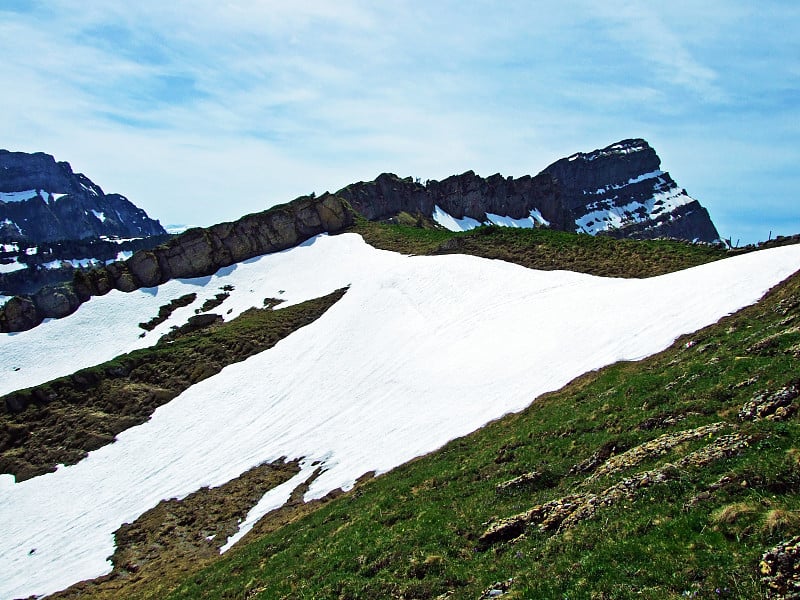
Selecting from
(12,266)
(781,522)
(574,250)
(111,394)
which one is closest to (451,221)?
(574,250)

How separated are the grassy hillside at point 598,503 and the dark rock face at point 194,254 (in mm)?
58201

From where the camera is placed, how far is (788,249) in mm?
31875

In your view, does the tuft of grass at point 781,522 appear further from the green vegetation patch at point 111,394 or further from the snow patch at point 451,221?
the snow patch at point 451,221

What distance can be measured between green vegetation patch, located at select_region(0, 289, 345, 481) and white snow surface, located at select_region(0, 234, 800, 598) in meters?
1.51

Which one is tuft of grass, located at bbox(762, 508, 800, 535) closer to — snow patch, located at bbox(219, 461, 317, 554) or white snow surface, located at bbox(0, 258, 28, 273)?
snow patch, located at bbox(219, 461, 317, 554)

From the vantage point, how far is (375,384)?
35625mm

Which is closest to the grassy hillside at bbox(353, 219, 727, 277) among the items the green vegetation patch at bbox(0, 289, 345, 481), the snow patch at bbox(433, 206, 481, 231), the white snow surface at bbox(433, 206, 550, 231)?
the green vegetation patch at bbox(0, 289, 345, 481)

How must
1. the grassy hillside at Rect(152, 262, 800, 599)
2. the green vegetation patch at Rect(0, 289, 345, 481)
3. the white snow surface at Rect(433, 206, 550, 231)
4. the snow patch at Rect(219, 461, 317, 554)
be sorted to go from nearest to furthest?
the grassy hillside at Rect(152, 262, 800, 599) < the snow patch at Rect(219, 461, 317, 554) < the green vegetation patch at Rect(0, 289, 345, 481) < the white snow surface at Rect(433, 206, 550, 231)

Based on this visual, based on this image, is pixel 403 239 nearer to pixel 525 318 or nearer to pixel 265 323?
pixel 265 323

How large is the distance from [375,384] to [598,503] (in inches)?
976

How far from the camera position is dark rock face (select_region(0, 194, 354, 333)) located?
66.8m

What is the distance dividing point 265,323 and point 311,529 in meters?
34.5

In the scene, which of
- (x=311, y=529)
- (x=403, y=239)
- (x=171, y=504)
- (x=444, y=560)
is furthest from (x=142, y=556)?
(x=403, y=239)

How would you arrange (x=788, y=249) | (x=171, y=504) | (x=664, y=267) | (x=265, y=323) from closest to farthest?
(x=171, y=504) → (x=788, y=249) → (x=664, y=267) → (x=265, y=323)
